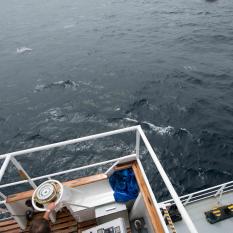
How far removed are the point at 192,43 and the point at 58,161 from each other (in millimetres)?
28224

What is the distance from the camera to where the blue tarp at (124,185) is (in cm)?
676

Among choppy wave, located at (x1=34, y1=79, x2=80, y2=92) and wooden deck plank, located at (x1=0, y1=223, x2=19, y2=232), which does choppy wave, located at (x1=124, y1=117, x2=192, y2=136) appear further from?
wooden deck plank, located at (x1=0, y1=223, x2=19, y2=232)

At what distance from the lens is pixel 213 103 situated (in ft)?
72.4

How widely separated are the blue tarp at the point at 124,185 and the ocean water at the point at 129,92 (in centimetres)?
902

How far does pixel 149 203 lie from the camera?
5.88 meters

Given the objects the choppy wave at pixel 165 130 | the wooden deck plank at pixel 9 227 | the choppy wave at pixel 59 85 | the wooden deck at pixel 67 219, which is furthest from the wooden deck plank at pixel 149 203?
the choppy wave at pixel 59 85

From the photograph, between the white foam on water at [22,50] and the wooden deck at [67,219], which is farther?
the white foam on water at [22,50]

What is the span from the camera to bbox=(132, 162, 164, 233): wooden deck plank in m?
5.46

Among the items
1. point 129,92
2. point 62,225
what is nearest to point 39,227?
point 62,225

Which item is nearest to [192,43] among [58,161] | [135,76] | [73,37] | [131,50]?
[131,50]

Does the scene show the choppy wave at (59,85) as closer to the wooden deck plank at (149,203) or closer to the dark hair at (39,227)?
the wooden deck plank at (149,203)

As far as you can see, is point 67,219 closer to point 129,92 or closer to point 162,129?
point 162,129

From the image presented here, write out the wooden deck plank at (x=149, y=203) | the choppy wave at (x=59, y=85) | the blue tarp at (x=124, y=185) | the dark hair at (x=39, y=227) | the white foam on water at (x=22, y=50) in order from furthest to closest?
the white foam on water at (x=22, y=50) → the choppy wave at (x=59, y=85) → the blue tarp at (x=124, y=185) → the wooden deck plank at (x=149, y=203) → the dark hair at (x=39, y=227)

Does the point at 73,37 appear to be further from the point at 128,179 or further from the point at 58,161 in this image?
the point at 128,179
